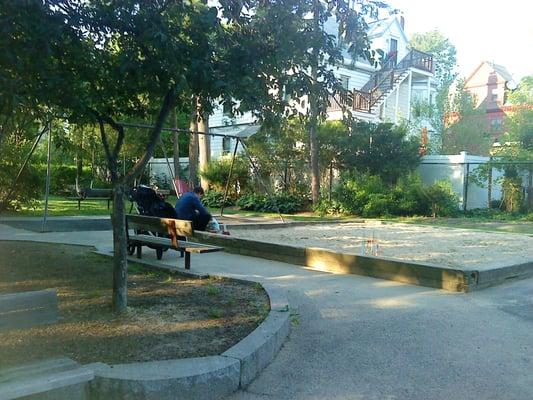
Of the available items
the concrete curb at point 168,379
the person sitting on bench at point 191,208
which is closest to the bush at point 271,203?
the person sitting on bench at point 191,208

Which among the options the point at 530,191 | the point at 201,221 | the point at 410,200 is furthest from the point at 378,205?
the point at 201,221

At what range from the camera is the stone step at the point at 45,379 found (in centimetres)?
341

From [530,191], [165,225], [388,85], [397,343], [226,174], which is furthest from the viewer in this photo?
[388,85]

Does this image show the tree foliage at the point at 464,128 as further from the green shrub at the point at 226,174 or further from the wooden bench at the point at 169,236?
the wooden bench at the point at 169,236

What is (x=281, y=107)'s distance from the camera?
6.03 metres

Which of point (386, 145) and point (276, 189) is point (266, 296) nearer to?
point (386, 145)

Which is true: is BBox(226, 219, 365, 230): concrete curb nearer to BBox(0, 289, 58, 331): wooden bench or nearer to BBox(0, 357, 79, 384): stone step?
BBox(0, 289, 58, 331): wooden bench

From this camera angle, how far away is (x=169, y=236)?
9078mm

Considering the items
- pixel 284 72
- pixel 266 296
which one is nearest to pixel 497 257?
pixel 266 296

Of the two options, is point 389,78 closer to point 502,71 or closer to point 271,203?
point 271,203

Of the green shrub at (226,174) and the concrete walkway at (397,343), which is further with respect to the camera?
the green shrub at (226,174)

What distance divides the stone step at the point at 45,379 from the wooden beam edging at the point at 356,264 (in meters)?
5.35

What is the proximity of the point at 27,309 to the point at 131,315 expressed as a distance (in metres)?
1.20

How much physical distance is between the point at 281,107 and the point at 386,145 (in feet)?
55.2
